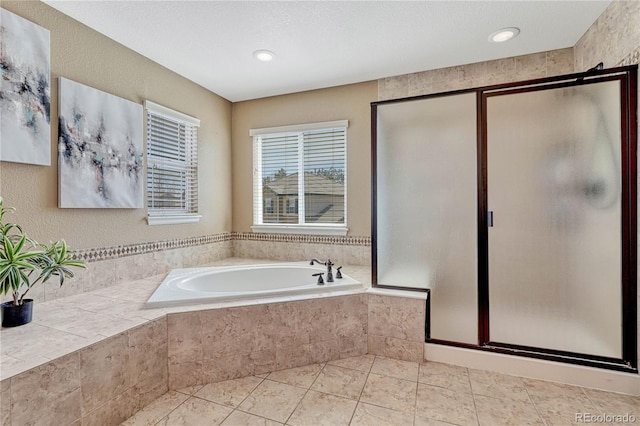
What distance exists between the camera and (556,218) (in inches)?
76.0

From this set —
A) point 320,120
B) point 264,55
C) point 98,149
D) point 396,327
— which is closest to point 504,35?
point 320,120

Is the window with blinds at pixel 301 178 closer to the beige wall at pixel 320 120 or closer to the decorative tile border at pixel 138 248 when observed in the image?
the beige wall at pixel 320 120

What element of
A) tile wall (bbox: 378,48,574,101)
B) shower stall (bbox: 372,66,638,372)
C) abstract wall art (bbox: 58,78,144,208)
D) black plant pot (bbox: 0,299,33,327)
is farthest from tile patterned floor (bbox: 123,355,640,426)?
tile wall (bbox: 378,48,574,101)

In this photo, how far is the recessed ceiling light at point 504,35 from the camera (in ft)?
7.33

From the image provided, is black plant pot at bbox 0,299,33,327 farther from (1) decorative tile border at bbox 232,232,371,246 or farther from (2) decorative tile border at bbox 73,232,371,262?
(1) decorative tile border at bbox 232,232,371,246

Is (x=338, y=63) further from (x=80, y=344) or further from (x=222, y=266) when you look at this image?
(x=80, y=344)

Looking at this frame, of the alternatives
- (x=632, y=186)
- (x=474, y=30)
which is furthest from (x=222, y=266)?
(x=632, y=186)

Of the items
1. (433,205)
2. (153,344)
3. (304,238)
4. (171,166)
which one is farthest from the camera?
(304,238)

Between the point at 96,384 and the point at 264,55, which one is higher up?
the point at 264,55

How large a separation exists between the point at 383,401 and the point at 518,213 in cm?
147

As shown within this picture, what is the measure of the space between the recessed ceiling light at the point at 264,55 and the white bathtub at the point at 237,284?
1.94 m

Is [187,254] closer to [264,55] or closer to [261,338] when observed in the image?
[261,338]

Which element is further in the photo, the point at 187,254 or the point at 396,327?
the point at 187,254

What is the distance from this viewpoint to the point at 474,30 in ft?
7.33
